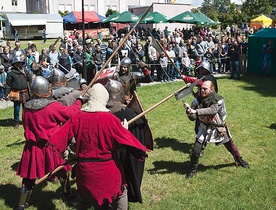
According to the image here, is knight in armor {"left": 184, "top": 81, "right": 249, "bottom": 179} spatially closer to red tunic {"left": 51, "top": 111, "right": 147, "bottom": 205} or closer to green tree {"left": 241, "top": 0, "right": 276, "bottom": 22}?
red tunic {"left": 51, "top": 111, "right": 147, "bottom": 205}

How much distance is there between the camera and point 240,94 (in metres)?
11.7

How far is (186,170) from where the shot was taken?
5.98 metres

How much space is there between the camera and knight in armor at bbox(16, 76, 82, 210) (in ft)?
13.6

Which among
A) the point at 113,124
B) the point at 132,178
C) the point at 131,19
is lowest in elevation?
the point at 132,178

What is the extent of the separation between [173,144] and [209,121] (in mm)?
1886

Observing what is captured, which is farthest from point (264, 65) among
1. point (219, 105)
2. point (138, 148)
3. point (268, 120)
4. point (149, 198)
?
point (138, 148)

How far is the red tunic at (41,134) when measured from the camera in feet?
13.6

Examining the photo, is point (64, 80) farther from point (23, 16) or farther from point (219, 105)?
point (23, 16)

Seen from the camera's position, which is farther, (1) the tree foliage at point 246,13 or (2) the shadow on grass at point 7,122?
(1) the tree foliage at point 246,13

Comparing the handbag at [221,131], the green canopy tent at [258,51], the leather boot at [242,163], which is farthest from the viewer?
the green canopy tent at [258,51]

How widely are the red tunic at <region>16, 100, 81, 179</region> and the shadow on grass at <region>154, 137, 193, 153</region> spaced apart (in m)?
3.12

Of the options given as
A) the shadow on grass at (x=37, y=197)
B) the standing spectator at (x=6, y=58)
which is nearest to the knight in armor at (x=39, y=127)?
the shadow on grass at (x=37, y=197)

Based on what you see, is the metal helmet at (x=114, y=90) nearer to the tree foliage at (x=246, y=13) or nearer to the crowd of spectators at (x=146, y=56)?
the crowd of spectators at (x=146, y=56)

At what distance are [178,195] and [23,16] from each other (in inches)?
1403
